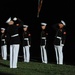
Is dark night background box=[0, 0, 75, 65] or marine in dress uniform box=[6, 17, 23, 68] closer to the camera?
marine in dress uniform box=[6, 17, 23, 68]

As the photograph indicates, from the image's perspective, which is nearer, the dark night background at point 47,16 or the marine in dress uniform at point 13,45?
the marine in dress uniform at point 13,45

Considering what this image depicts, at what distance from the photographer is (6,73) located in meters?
13.0

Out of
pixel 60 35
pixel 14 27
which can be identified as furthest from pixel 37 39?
pixel 14 27

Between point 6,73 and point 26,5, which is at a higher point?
point 26,5

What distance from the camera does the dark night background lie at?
2356 cm

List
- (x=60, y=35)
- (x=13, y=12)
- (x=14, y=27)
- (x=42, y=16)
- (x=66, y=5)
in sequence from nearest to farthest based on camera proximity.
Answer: (x=14, y=27) → (x=60, y=35) → (x=66, y=5) → (x=42, y=16) → (x=13, y=12)

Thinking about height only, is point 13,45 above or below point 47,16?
below

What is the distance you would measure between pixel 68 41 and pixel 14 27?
30.6 ft

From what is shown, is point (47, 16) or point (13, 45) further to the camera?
point (47, 16)

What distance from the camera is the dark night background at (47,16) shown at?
2356cm

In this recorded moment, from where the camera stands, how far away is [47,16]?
25.5m

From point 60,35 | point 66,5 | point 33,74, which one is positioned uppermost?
point 66,5

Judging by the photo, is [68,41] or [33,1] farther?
[33,1]

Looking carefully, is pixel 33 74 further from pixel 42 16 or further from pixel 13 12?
pixel 13 12
